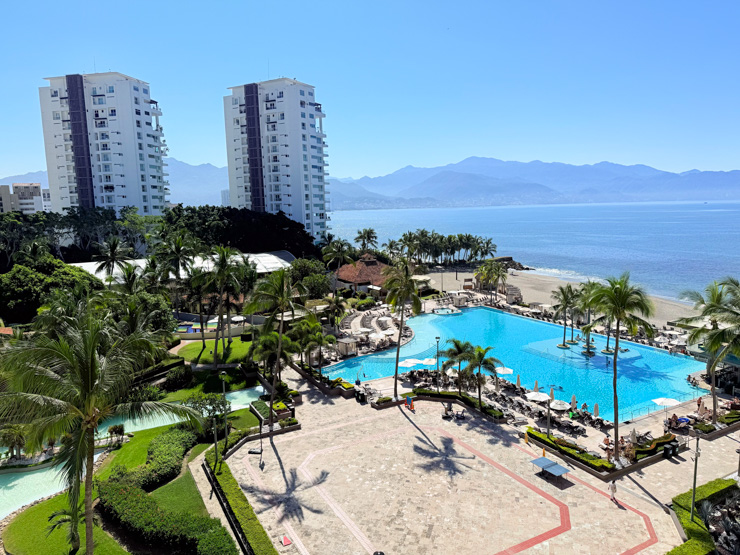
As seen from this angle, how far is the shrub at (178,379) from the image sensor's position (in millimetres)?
35125

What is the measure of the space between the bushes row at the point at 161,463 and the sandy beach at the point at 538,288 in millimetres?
52140

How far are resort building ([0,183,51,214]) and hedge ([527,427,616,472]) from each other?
138 metres

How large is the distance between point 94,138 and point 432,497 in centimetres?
11266

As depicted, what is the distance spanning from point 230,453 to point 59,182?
106701 millimetres

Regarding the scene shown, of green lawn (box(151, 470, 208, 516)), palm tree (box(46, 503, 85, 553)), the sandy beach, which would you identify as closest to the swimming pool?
the sandy beach

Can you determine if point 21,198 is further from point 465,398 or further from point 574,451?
point 574,451

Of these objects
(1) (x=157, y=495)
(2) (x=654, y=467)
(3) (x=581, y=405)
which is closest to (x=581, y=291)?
(3) (x=581, y=405)

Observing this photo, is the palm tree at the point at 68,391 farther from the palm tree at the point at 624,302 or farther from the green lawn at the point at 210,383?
the green lawn at the point at 210,383

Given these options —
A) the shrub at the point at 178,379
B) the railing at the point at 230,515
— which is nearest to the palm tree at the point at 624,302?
the railing at the point at 230,515

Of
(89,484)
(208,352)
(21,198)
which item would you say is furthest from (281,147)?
(89,484)

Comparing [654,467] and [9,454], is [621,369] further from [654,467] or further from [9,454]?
[9,454]

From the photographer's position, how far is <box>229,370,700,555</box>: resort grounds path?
56.6 feet

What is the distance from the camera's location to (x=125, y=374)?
13.5 m

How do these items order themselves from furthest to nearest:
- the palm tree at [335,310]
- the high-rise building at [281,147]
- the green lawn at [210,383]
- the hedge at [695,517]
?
the high-rise building at [281,147]
the palm tree at [335,310]
the green lawn at [210,383]
the hedge at [695,517]
